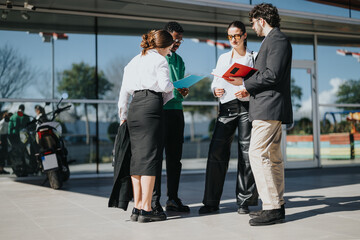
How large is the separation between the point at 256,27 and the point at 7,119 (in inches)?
250

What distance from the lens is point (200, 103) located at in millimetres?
10812

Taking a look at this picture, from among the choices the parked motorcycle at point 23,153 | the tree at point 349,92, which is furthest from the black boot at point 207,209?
the tree at point 349,92

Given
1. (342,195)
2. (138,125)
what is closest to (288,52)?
(138,125)

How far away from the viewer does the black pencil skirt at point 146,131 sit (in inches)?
167

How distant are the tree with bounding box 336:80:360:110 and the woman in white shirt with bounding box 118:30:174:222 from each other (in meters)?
8.91

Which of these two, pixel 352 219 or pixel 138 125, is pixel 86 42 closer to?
pixel 138 125

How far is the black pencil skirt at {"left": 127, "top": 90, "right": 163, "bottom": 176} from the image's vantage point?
13.9 ft

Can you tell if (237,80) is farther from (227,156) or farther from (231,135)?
(227,156)

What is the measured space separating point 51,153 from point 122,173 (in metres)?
3.30

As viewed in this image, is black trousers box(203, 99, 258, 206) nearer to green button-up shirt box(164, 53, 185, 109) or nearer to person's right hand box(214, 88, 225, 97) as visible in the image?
person's right hand box(214, 88, 225, 97)

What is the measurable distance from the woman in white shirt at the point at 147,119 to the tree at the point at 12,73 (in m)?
5.65

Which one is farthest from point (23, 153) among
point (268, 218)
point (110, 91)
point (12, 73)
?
point (268, 218)

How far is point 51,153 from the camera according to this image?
7336mm

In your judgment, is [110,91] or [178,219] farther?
[110,91]
